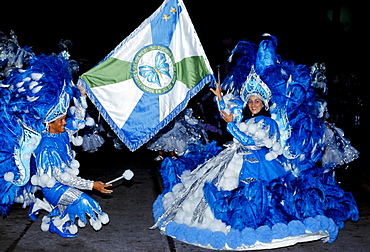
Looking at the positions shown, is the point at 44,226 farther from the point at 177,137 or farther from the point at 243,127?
the point at 177,137

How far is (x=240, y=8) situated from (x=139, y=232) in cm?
1400

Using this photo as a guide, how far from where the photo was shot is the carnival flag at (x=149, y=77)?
5.23 meters

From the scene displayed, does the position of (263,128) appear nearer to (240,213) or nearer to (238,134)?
(238,134)

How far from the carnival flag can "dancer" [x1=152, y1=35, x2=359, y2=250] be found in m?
0.53

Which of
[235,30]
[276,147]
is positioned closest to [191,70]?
[276,147]

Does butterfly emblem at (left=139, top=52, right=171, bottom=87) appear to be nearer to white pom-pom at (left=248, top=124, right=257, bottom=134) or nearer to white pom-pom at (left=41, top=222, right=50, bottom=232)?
white pom-pom at (left=248, top=124, right=257, bottom=134)

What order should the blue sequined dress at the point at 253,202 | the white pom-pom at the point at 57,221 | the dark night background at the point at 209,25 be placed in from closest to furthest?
the blue sequined dress at the point at 253,202 → the white pom-pom at the point at 57,221 → the dark night background at the point at 209,25

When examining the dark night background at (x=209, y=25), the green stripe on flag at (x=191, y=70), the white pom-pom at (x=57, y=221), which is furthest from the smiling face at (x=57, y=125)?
the dark night background at (x=209, y=25)

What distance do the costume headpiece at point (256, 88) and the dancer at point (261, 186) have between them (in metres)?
0.01

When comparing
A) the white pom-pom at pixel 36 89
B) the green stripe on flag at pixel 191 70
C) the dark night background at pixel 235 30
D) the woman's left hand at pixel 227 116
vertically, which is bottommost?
the dark night background at pixel 235 30

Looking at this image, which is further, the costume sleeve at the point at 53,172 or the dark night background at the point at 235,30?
the dark night background at the point at 235,30

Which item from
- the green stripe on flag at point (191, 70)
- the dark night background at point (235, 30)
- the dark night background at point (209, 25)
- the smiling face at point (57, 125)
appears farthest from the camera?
the dark night background at point (235, 30)

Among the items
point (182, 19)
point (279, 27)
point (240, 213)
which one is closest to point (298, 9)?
point (279, 27)

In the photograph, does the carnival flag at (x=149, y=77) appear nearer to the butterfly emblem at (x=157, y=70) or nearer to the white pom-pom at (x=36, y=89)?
the butterfly emblem at (x=157, y=70)
